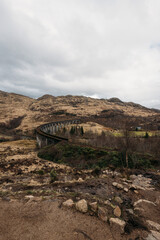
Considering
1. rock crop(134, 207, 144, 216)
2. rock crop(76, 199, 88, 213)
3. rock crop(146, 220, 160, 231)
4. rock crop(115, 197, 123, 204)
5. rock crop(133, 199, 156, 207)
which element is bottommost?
rock crop(115, 197, 123, 204)

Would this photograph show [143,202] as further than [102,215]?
Yes

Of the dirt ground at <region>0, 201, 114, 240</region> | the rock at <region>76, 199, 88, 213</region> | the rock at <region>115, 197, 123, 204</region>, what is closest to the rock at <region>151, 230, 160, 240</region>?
the dirt ground at <region>0, 201, 114, 240</region>

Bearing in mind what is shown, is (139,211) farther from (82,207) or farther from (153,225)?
(82,207)

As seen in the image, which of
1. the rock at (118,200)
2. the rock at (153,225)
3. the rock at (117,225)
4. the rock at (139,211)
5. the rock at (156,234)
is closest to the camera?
the rock at (156,234)

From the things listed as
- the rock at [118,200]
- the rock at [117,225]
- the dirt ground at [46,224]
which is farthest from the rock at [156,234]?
the rock at [118,200]

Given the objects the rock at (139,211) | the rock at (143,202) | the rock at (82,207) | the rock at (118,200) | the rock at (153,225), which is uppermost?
the rock at (82,207)

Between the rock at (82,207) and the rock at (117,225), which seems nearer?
the rock at (117,225)

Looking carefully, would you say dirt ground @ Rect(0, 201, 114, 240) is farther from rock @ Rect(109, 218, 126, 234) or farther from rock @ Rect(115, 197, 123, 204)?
rock @ Rect(115, 197, 123, 204)

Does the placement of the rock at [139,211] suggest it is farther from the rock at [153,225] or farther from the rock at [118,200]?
the rock at [118,200]

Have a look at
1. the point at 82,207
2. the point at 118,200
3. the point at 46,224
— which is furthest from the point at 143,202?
the point at 46,224

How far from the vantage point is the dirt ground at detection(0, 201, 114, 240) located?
4.42 m

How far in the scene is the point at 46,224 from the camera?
498 centimetres

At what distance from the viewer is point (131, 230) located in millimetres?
4898

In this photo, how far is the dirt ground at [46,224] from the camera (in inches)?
174
